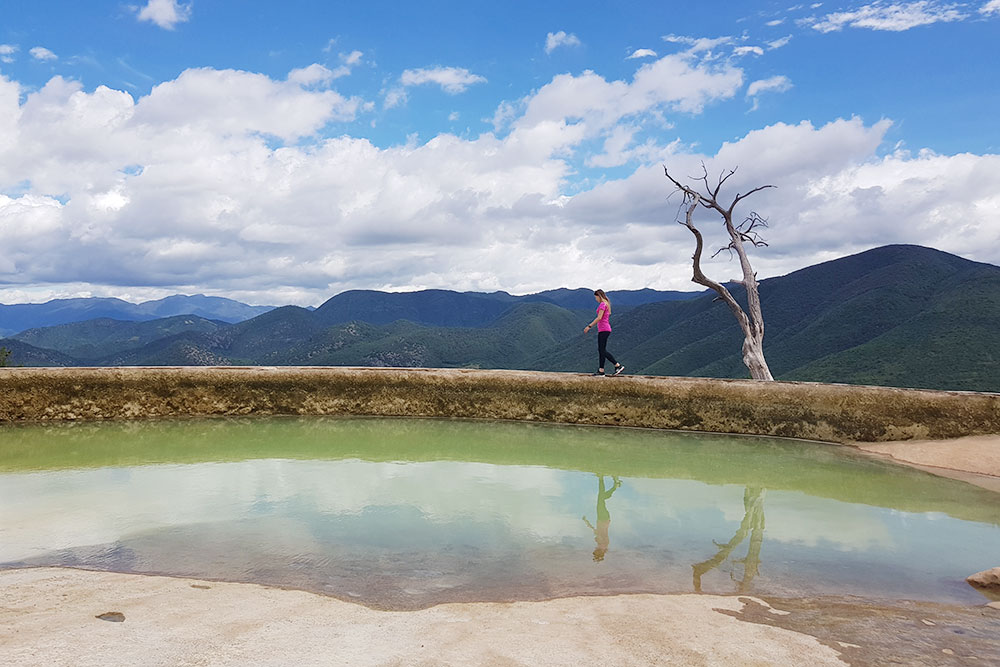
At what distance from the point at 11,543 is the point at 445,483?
3968 mm

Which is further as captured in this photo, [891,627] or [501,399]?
[501,399]

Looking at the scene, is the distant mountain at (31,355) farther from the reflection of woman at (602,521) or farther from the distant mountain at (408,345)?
the reflection of woman at (602,521)

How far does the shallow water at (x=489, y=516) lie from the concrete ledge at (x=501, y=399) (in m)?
0.97

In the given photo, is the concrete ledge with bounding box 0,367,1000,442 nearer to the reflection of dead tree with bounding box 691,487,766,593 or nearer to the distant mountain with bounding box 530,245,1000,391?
the reflection of dead tree with bounding box 691,487,766,593

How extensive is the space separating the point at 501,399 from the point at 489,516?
5933 millimetres

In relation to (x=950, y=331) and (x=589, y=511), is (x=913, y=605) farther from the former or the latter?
(x=950, y=331)

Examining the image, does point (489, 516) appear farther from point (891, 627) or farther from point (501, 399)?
point (501, 399)

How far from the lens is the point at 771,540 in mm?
5633

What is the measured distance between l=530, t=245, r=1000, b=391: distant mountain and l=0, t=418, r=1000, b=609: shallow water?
895 inches

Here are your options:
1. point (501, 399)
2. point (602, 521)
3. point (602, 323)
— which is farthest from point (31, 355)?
point (602, 521)

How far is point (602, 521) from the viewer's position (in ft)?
19.9

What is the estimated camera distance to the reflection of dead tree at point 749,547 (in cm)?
477

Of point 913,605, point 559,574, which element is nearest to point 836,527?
point 913,605

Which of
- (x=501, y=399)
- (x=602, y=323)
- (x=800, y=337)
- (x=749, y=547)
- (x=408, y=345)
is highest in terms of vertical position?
(x=800, y=337)
